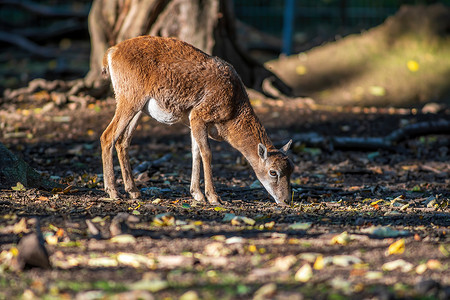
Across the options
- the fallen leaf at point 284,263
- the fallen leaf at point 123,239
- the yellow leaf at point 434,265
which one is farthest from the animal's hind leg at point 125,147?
the yellow leaf at point 434,265

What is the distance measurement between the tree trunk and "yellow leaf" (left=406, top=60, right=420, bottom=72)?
14.0 feet

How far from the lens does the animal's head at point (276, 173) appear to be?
23.1 ft

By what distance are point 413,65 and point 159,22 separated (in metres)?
5.67

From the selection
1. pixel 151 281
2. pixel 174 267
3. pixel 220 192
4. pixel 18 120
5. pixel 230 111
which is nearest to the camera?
pixel 151 281

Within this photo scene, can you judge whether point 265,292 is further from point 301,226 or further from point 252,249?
point 301,226

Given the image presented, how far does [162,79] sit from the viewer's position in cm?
690

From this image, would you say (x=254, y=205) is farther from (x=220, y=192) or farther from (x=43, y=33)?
(x=43, y=33)

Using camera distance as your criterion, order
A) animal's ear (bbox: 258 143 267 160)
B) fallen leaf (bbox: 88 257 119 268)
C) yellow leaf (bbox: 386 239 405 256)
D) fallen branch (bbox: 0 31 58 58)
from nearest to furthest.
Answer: fallen leaf (bbox: 88 257 119 268) < yellow leaf (bbox: 386 239 405 256) < animal's ear (bbox: 258 143 267 160) < fallen branch (bbox: 0 31 58 58)

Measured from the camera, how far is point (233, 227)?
216 inches

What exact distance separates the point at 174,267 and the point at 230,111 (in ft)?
10.1

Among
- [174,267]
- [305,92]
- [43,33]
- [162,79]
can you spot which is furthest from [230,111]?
[43,33]

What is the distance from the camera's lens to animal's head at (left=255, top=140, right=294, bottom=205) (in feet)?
23.1

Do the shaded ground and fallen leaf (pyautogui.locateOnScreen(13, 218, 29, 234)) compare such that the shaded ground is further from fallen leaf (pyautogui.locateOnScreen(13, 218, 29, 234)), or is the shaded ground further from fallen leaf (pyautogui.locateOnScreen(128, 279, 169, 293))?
Result: fallen leaf (pyautogui.locateOnScreen(128, 279, 169, 293))

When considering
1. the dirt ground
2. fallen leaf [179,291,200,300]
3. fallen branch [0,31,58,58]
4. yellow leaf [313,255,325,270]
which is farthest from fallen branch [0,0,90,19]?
fallen leaf [179,291,200,300]
